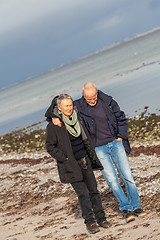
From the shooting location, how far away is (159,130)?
1780cm

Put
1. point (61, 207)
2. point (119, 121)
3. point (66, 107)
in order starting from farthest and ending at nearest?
point (61, 207), point (119, 121), point (66, 107)

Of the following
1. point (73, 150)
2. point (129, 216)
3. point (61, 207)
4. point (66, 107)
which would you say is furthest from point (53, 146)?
point (61, 207)

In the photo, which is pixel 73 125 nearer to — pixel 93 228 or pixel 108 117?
pixel 108 117

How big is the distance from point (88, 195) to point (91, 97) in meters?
1.89

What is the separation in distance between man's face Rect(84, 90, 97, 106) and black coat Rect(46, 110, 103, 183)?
0.41m

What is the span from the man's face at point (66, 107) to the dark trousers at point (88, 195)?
1.01 meters

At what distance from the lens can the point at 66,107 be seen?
6453 millimetres

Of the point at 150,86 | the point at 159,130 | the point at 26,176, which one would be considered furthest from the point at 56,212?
the point at 150,86

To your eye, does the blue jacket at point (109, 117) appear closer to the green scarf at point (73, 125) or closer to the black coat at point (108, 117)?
the black coat at point (108, 117)

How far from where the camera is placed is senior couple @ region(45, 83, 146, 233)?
663 cm

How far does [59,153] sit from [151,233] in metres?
2.15

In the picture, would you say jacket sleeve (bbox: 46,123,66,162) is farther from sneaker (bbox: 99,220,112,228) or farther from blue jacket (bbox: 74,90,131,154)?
sneaker (bbox: 99,220,112,228)

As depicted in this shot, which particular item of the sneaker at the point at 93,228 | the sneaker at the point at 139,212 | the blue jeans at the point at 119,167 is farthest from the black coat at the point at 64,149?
the sneaker at the point at 139,212

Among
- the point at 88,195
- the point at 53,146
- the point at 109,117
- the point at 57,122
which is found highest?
the point at 57,122
